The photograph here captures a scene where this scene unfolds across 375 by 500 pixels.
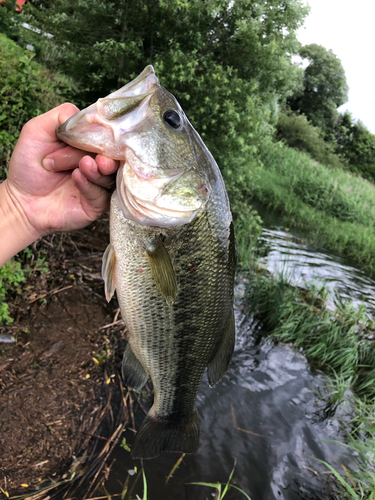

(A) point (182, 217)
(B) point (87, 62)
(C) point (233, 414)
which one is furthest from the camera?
(B) point (87, 62)

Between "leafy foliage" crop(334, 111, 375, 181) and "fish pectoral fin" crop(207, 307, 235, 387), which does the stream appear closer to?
"fish pectoral fin" crop(207, 307, 235, 387)

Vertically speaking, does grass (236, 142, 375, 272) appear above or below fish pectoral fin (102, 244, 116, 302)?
below

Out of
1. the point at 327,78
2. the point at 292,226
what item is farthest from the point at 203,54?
the point at 327,78

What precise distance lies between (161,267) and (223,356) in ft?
2.40

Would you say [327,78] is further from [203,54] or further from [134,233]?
[134,233]

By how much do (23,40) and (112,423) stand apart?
8.45m

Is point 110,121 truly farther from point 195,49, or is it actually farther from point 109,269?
point 195,49

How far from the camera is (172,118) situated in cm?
135

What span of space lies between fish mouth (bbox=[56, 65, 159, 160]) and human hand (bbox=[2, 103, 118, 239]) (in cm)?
7

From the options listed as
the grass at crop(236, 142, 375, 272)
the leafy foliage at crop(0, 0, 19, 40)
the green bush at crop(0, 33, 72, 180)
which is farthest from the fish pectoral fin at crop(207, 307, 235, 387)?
the leafy foliage at crop(0, 0, 19, 40)

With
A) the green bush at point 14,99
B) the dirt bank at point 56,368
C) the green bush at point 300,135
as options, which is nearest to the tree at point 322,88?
the green bush at point 300,135

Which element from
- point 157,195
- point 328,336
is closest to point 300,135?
point 328,336

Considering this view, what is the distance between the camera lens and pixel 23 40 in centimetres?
745

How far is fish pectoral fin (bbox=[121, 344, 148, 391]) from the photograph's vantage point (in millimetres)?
1830
